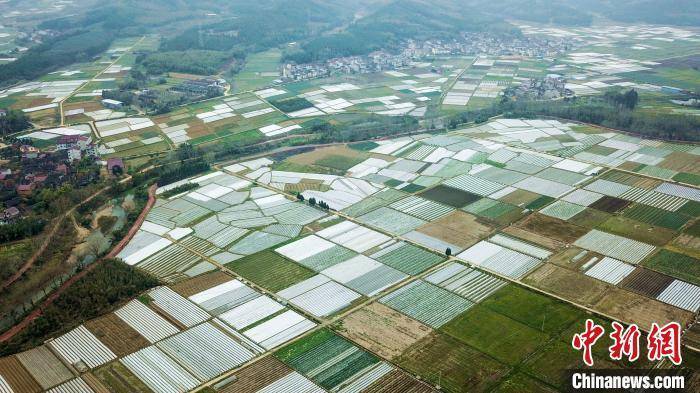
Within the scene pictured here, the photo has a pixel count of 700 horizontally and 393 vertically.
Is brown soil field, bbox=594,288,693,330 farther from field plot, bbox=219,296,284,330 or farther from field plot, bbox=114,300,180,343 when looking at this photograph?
field plot, bbox=114,300,180,343

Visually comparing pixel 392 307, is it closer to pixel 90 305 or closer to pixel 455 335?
pixel 455 335

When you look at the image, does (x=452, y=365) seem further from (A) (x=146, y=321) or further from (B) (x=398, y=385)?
(A) (x=146, y=321)

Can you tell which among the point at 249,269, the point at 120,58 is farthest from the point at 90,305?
the point at 120,58

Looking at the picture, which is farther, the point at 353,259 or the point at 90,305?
the point at 353,259

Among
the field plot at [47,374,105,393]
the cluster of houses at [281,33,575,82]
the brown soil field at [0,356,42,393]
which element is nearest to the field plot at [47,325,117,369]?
the field plot at [47,374,105,393]

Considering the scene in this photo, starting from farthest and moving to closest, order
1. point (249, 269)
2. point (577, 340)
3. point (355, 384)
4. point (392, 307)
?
point (249, 269) < point (392, 307) < point (577, 340) < point (355, 384)

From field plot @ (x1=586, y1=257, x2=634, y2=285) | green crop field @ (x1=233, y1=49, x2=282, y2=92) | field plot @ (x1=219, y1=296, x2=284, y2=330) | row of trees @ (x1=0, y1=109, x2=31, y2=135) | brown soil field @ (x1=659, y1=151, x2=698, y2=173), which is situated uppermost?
field plot @ (x1=586, y1=257, x2=634, y2=285)

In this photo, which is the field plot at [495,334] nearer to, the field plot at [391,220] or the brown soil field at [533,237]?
the brown soil field at [533,237]

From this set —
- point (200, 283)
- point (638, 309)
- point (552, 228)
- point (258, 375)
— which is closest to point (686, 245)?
point (552, 228)
